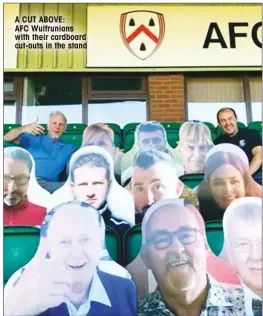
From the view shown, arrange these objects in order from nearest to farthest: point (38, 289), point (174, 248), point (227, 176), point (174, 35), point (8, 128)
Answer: point (38, 289) < point (174, 248) < point (227, 176) < point (8, 128) < point (174, 35)

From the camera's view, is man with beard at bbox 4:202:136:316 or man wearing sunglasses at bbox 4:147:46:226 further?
man wearing sunglasses at bbox 4:147:46:226

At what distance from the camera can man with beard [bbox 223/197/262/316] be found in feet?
10.6

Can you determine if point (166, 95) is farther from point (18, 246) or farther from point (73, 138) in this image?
point (18, 246)

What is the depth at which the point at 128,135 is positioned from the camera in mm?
3793

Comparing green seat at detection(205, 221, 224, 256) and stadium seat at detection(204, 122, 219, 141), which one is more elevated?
stadium seat at detection(204, 122, 219, 141)

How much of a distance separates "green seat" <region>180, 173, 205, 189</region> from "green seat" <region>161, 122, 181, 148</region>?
11.6 inches

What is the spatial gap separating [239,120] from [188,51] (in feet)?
2.31

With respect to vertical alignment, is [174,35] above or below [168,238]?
above

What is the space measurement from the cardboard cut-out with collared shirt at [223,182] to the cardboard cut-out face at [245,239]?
0.22 feet

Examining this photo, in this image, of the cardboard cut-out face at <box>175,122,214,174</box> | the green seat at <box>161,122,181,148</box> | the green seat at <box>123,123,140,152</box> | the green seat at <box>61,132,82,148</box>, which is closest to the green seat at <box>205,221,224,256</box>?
the cardboard cut-out face at <box>175,122,214,174</box>

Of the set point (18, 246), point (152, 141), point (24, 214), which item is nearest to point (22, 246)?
point (18, 246)

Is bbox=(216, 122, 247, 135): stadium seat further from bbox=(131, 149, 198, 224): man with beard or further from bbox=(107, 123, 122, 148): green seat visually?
bbox=(107, 123, 122, 148): green seat

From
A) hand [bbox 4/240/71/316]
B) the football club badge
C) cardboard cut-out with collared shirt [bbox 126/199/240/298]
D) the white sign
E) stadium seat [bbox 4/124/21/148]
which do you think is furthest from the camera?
the white sign

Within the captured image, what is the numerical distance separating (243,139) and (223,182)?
1.38 ft
